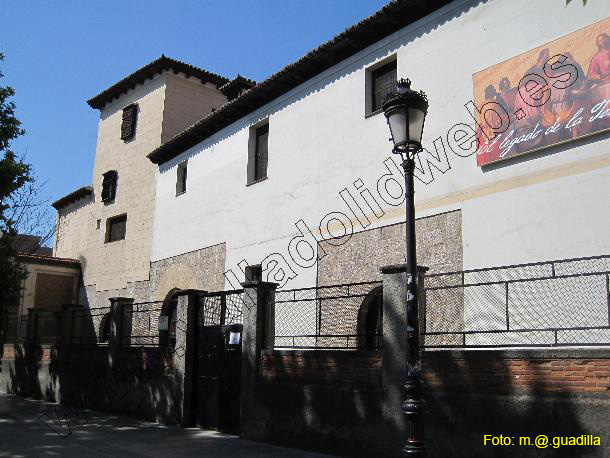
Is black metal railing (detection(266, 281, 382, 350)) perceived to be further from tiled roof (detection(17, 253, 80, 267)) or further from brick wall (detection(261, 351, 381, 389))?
tiled roof (detection(17, 253, 80, 267))

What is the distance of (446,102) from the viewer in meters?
10.6

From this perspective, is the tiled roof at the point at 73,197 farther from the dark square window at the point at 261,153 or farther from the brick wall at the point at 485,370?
the brick wall at the point at 485,370

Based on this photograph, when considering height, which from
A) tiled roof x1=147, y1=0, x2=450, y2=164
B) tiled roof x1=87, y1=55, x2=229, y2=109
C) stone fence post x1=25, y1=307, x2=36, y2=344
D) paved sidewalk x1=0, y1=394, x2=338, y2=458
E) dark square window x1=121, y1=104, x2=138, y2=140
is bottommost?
paved sidewalk x1=0, y1=394, x2=338, y2=458

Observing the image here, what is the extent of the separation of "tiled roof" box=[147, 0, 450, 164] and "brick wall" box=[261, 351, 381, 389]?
6.68 m

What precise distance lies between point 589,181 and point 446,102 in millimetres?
3064

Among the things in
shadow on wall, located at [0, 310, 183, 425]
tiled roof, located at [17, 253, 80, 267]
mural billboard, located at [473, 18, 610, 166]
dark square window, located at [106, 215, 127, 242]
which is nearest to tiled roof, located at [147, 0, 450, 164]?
mural billboard, located at [473, 18, 610, 166]

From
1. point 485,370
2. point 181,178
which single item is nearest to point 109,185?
point 181,178

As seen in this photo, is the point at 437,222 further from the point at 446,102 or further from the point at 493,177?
the point at 446,102

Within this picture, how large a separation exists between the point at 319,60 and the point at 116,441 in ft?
28.6

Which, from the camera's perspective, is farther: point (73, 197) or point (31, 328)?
point (73, 197)

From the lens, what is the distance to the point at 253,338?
1007 centimetres

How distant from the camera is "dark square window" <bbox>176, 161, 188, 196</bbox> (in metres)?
18.4

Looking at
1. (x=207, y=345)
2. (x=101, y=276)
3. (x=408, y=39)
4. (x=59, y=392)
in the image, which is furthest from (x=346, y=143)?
(x=101, y=276)

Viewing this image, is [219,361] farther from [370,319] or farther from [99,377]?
[99,377]
